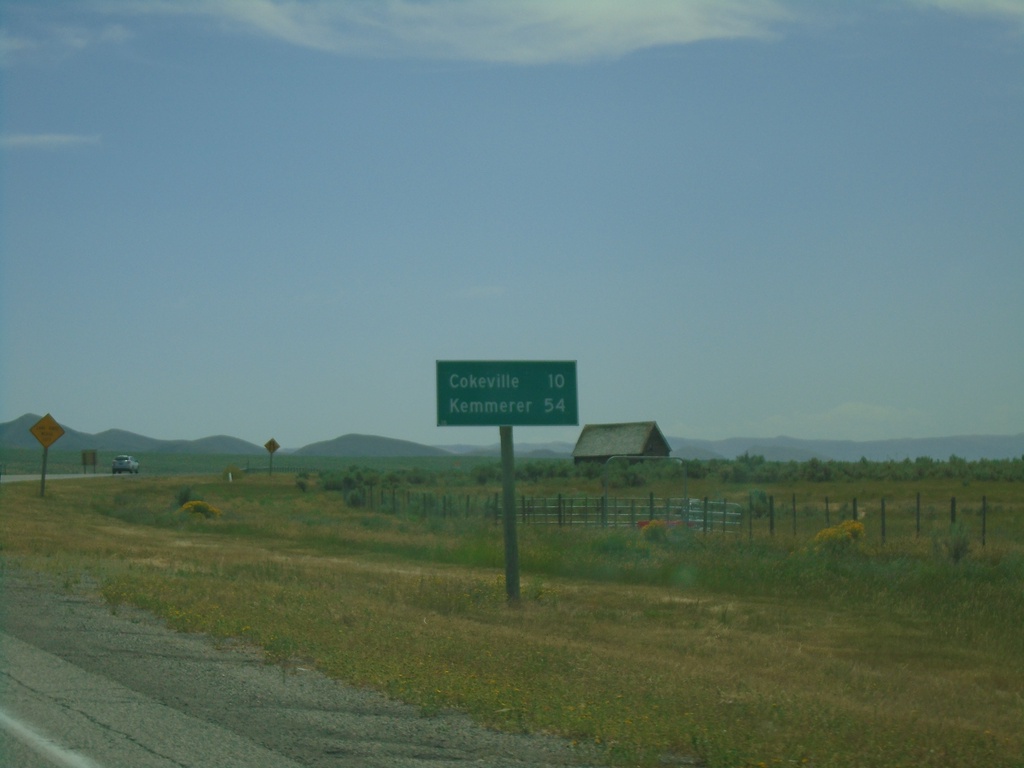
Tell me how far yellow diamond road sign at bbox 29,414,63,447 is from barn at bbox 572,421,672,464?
120 ft

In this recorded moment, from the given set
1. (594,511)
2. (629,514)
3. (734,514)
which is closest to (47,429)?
(594,511)

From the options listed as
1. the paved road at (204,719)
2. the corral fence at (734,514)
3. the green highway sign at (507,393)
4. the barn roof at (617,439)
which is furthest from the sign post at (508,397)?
the barn roof at (617,439)

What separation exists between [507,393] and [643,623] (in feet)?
14.3

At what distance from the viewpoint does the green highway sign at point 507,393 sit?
18.7 metres

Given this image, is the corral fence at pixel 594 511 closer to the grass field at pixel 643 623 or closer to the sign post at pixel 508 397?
the grass field at pixel 643 623

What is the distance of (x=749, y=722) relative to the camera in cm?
880

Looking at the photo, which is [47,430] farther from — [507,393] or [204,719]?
[204,719]

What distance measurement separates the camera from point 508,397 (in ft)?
61.7

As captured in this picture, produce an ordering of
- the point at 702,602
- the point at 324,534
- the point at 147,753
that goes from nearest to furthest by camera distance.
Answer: the point at 147,753 < the point at 702,602 < the point at 324,534

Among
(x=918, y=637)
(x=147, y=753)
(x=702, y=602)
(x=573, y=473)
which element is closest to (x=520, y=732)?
(x=147, y=753)

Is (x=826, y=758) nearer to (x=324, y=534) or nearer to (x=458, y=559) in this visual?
(x=458, y=559)

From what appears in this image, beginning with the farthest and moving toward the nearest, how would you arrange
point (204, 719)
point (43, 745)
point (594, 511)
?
point (594, 511), point (204, 719), point (43, 745)

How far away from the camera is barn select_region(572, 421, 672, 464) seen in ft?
241

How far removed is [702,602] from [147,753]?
1396cm
